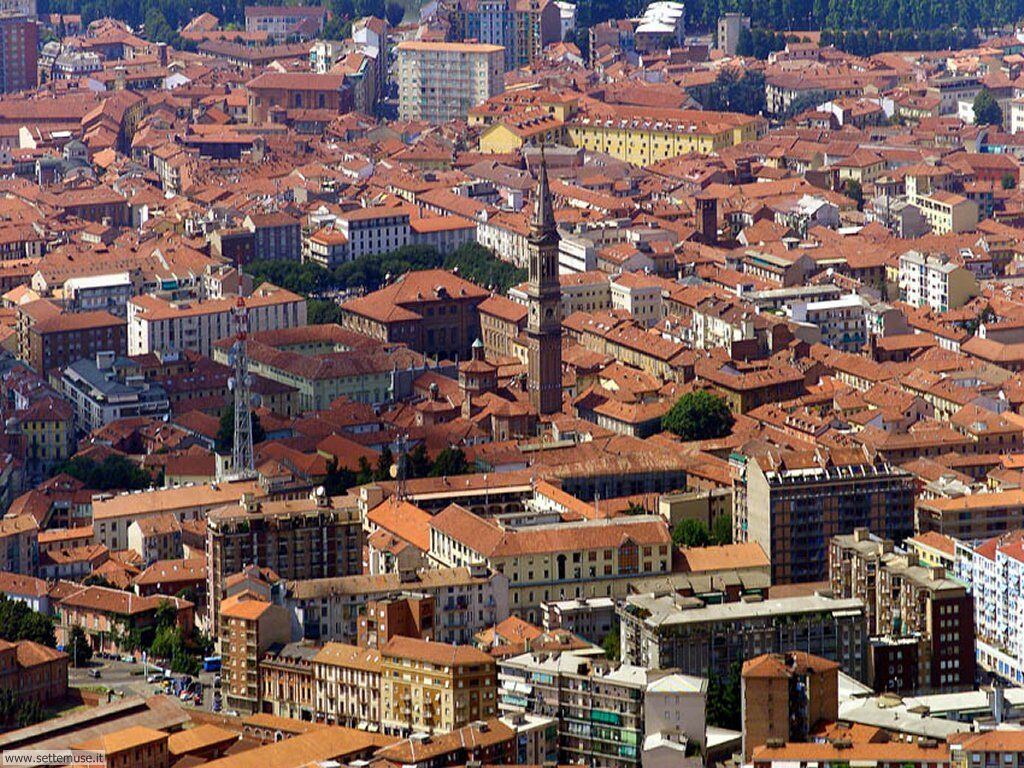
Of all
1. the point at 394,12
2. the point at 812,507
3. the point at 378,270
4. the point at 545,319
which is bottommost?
the point at 378,270

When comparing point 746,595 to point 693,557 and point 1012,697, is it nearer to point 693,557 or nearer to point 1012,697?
point 693,557

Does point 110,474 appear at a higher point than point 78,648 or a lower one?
higher

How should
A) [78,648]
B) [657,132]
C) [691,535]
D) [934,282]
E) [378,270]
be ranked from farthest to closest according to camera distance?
[657,132], [378,270], [934,282], [691,535], [78,648]

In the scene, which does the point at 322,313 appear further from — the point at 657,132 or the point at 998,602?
the point at 998,602

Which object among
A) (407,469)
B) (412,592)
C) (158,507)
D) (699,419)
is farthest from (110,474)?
(412,592)

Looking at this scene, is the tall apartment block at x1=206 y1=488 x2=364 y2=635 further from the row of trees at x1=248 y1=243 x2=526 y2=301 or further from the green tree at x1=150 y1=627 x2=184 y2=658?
the row of trees at x1=248 y1=243 x2=526 y2=301

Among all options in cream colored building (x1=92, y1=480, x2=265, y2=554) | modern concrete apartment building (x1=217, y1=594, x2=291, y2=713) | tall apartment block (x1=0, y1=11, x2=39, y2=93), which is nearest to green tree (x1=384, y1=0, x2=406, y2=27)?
tall apartment block (x1=0, y1=11, x2=39, y2=93)

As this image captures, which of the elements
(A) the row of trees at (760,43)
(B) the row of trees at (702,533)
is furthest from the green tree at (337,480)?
(A) the row of trees at (760,43)
